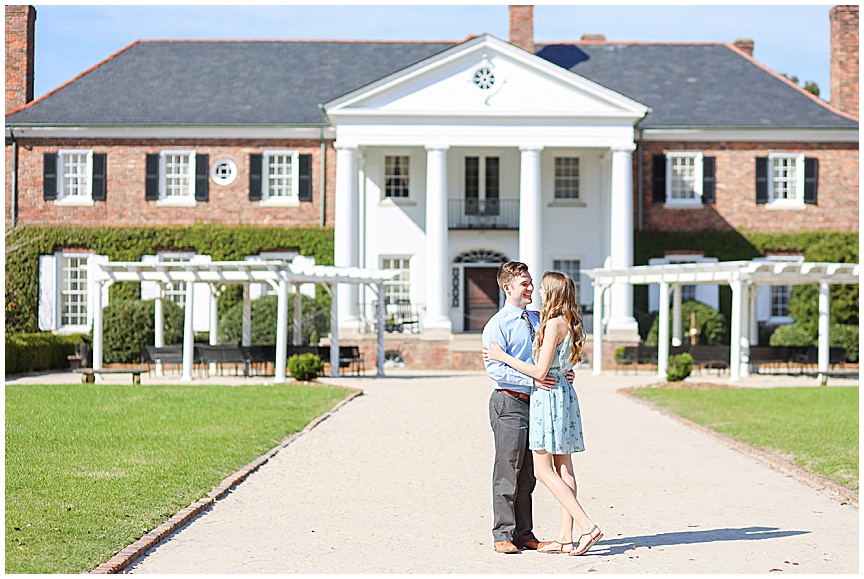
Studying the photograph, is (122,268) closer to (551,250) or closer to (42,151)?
(42,151)

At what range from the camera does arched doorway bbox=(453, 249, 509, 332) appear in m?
35.6

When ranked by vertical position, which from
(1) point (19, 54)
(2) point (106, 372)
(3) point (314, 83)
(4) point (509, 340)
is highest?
(1) point (19, 54)

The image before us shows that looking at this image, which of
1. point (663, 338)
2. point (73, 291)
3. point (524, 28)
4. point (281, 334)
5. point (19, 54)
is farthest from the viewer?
point (19, 54)

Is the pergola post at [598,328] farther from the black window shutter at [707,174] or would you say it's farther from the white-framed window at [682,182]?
the black window shutter at [707,174]

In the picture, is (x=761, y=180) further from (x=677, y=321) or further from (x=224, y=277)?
(x=224, y=277)

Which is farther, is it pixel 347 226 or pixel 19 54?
pixel 19 54

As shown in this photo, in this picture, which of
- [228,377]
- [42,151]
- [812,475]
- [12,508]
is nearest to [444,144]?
[228,377]

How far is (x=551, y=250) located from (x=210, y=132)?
34.9ft

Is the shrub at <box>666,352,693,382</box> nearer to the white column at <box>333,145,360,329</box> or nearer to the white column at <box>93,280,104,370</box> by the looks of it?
the white column at <box>333,145,360,329</box>

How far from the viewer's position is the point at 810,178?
35.9 meters

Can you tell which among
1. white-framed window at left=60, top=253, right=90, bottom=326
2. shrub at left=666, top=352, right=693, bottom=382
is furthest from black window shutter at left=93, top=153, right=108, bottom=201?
shrub at left=666, top=352, right=693, bottom=382

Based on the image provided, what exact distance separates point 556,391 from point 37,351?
23.1 meters

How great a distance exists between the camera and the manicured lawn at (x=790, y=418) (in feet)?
42.1

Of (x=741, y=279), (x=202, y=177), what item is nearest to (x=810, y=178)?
(x=741, y=279)
